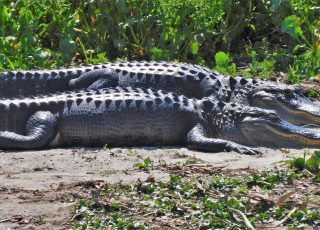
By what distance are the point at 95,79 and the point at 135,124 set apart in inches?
50.7

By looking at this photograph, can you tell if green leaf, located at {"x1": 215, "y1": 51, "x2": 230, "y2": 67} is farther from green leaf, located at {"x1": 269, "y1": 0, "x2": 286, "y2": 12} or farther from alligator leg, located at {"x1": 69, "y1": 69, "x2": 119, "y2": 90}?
alligator leg, located at {"x1": 69, "y1": 69, "x2": 119, "y2": 90}

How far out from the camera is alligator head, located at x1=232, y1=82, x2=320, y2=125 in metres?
10.1

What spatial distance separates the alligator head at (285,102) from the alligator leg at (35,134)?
2.31 m

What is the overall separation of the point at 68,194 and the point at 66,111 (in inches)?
90.4

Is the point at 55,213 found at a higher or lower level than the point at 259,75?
lower

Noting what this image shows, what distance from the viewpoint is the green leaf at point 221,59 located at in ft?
37.6

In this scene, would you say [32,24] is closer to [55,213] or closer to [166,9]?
[166,9]

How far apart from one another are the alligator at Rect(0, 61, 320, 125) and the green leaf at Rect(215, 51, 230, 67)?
2.83ft

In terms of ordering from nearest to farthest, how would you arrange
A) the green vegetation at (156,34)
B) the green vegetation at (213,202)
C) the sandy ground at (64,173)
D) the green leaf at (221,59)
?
the green vegetation at (213,202)
the sandy ground at (64,173)
the green leaf at (221,59)
the green vegetation at (156,34)

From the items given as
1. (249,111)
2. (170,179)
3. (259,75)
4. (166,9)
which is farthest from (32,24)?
(170,179)

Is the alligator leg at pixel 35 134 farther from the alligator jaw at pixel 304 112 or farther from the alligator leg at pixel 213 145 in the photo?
the alligator jaw at pixel 304 112

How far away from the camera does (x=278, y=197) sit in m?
6.84

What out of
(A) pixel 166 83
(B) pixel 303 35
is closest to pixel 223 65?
(A) pixel 166 83

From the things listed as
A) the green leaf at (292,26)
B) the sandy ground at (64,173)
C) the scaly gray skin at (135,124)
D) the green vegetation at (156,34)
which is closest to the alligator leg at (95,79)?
the scaly gray skin at (135,124)
